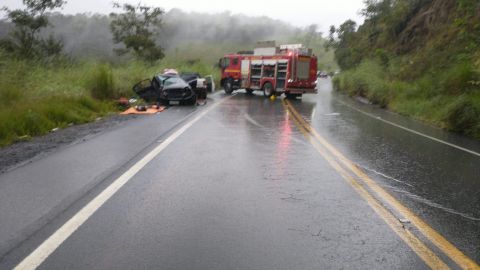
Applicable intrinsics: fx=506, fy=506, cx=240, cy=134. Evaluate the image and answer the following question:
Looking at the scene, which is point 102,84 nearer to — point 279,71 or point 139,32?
point 279,71

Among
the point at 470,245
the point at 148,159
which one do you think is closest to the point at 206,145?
the point at 148,159

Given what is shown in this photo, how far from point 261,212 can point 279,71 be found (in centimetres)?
2431

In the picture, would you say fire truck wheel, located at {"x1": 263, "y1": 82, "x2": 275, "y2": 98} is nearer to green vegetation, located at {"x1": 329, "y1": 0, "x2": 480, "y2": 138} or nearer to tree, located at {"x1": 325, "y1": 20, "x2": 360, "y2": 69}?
green vegetation, located at {"x1": 329, "y1": 0, "x2": 480, "y2": 138}

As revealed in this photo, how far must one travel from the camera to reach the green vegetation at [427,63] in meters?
16.4

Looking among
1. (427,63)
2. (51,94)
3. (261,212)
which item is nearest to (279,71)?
(427,63)

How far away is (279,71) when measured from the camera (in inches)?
1150

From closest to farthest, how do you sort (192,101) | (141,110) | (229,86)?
1. (141,110)
2. (192,101)
3. (229,86)

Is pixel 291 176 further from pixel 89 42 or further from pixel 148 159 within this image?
pixel 89 42

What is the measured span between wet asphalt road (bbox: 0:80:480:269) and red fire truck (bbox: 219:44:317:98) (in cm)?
1880

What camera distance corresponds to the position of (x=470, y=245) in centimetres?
448

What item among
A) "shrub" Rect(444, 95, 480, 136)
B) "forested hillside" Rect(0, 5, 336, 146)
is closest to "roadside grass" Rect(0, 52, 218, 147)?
"forested hillside" Rect(0, 5, 336, 146)

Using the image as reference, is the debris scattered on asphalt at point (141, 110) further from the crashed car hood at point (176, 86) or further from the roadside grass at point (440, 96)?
the roadside grass at point (440, 96)

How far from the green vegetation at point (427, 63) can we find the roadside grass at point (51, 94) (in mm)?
11312

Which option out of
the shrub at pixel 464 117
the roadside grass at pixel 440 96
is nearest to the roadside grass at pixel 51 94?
the shrub at pixel 464 117
